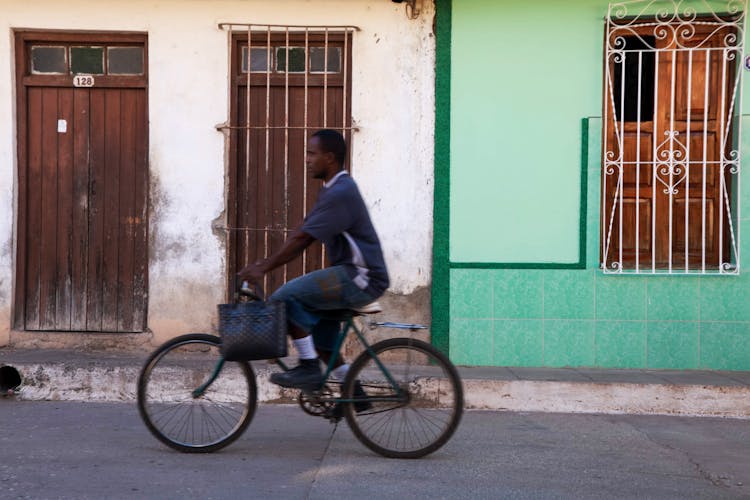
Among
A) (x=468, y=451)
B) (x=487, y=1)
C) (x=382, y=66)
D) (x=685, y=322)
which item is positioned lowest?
(x=468, y=451)

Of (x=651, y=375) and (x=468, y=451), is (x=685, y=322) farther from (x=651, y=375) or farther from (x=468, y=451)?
(x=468, y=451)

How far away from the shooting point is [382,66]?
8062 mm

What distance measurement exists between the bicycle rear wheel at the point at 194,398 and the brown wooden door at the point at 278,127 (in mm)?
3042

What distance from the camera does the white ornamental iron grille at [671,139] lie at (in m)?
7.86

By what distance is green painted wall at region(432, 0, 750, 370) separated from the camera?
784cm

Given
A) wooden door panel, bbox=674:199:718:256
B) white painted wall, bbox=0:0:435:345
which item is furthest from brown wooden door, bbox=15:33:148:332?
wooden door panel, bbox=674:199:718:256

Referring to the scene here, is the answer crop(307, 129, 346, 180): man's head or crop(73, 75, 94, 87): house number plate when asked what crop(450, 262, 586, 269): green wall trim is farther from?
crop(73, 75, 94, 87): house number plate

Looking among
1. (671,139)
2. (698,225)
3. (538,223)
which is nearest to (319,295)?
(538,223)

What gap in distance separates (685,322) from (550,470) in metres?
3.39

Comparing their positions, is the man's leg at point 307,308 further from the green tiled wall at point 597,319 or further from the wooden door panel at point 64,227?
the wooden door panel at point 64,227

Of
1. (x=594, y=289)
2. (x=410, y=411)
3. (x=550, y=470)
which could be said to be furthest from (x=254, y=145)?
(x=550, y=470)

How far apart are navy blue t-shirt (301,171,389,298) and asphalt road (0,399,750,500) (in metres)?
1.05

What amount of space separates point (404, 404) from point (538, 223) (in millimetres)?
3368

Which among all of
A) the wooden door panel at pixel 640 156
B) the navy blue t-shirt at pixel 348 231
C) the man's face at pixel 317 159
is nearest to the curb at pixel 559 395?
the wooden door panel at pixel 640 156
